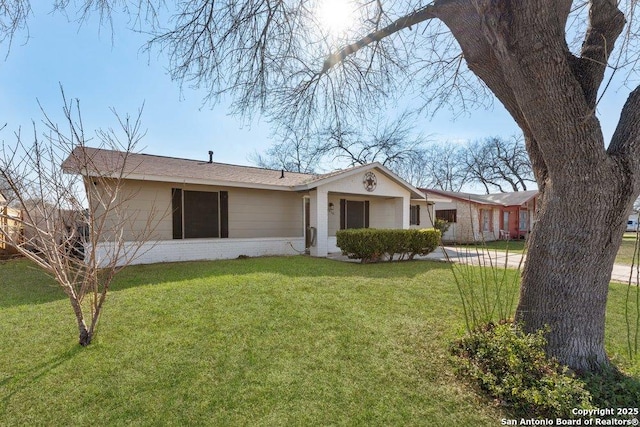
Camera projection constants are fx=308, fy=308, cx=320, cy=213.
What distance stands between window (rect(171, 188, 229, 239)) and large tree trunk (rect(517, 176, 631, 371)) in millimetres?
8695

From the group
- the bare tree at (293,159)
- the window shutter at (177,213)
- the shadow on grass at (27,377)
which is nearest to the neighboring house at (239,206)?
the window shutter at (177,213)

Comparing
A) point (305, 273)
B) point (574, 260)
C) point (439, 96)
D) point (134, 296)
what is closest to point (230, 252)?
point (305, 273)

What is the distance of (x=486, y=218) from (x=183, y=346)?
2172 cm

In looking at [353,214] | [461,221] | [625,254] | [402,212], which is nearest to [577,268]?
[402,212]

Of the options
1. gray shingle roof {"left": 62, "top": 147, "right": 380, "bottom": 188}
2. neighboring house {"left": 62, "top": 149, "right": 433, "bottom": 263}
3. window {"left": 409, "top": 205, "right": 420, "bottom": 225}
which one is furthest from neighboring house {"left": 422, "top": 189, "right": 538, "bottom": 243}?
gray shingle roof {"left": 62, "top": 147, "right": 380, "bottom": 188}

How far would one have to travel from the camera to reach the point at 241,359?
3.17 m

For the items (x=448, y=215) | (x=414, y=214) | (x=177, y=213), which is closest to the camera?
(x=177, y=213)

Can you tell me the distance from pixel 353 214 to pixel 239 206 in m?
5.09

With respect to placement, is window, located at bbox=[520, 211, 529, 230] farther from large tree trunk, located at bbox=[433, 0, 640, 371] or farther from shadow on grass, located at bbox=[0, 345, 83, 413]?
shadow on grass, located at bbox=[0, 345, 83, 413]

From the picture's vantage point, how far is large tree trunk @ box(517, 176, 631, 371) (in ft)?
9.15

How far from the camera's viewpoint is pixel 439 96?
5777 millimetres

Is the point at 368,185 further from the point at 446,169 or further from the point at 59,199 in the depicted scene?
the point at 446,169

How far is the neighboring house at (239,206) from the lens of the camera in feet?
28.6

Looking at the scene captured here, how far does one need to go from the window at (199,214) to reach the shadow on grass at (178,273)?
1332 mm
